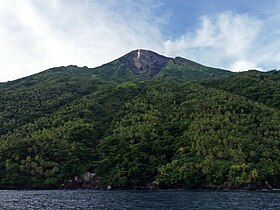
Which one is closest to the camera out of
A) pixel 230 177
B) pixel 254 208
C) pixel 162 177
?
pixel 254 208

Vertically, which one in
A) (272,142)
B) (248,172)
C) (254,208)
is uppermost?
(272,142)

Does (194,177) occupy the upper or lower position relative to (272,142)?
lower

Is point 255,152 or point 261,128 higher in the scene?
point 261,128

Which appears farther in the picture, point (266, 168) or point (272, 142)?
point (272, 142)

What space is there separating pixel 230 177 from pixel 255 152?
2337 centimetres

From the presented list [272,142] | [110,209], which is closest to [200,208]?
[110,209]

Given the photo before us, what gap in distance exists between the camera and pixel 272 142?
598 ft

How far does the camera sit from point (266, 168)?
161250mm

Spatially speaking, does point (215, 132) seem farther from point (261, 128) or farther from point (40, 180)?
point (40, 180)

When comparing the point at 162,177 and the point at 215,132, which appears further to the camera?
the point at 215,132

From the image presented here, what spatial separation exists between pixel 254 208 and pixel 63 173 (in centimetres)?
13056

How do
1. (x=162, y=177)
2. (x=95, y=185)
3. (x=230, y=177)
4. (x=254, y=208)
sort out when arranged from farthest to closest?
(x=95, y=185) < (x=162, y=177) < (x=230, y=177) < (x=254, y=208)

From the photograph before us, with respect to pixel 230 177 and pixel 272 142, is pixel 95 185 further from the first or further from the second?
pixel 272 142

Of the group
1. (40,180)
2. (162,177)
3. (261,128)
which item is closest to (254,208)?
(162,177)
